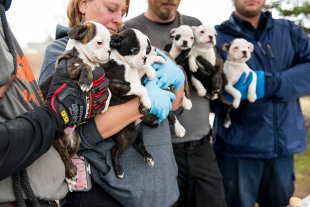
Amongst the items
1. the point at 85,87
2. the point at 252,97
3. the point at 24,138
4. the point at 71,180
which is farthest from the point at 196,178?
the point at 24,138

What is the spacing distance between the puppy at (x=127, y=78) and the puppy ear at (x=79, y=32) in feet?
0.60

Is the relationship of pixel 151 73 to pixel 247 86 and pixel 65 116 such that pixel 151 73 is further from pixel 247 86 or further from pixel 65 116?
pixel 247 86

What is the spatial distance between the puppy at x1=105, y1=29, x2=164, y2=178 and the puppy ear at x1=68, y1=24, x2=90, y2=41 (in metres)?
0.18

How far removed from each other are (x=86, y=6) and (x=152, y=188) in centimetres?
104

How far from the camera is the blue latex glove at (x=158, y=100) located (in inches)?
68.0

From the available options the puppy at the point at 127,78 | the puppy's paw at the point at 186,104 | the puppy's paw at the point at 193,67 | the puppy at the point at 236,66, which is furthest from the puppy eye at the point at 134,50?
the puppy at the point at 236,66

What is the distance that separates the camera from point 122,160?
1673mm

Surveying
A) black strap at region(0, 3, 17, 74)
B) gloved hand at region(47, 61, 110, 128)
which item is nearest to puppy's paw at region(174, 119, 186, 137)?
gloved hand at region(47, 61, 110, 128)

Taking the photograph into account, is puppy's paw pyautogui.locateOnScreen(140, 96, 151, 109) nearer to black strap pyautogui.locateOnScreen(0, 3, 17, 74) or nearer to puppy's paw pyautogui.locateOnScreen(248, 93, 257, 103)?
black strap pyautogui.locateOnScreen(0, 3, 17, 74)

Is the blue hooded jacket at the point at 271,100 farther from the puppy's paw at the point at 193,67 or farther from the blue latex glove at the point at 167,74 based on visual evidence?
the blue latex glove at the point at 167,74

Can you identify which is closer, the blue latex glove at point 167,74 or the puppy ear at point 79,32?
the puppy ear at point 79,32

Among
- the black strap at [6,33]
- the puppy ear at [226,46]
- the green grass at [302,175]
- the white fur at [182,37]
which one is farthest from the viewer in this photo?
the green grass at [302,175]

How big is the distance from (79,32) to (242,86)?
4.64ft

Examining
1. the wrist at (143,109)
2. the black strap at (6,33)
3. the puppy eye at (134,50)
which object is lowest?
the wrist at (143,109)
